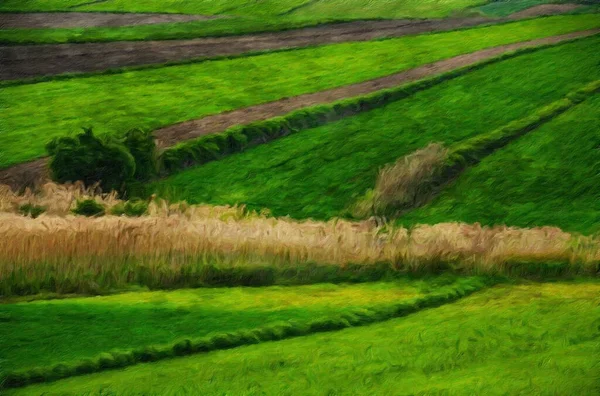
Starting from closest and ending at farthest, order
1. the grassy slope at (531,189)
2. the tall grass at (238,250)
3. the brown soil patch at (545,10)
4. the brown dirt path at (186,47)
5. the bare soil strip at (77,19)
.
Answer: the tall grass at (238,250), the grassy slope at (531,189), the brown dirt path at (186,47), the bare soil strip at (77,19), the brown soil patch at (545,10)

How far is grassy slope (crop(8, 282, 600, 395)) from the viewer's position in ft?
11.6

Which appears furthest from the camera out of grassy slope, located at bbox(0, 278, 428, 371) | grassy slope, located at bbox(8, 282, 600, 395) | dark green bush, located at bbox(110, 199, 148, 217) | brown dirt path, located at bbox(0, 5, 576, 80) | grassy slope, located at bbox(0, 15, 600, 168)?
brown dirt path, located at bbox(0, 5, 576, 80)

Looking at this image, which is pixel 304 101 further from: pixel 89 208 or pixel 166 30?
pixel 89 208

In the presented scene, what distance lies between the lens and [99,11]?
4.46m

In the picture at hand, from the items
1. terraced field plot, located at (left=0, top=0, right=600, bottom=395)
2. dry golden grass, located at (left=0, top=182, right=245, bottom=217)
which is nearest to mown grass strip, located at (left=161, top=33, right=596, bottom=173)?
terraced field plot, located at (left=0, top=0, right=600, bottom=395)

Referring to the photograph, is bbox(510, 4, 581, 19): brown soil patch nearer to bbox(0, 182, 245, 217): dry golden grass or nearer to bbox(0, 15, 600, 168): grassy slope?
bbox(0, 15, 600, 168): grassy slope

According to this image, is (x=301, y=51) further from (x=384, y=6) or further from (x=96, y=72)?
(x=96, y=72)

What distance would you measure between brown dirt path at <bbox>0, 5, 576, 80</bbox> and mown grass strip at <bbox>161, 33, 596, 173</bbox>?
28cm

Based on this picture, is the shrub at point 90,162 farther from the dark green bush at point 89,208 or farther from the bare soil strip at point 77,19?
the bare soil strip at point 77,19

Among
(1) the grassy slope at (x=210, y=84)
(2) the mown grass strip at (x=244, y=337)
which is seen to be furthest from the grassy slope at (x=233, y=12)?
(2) the mown grass strip at (x=244, y=337)

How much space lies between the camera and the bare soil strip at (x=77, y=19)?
4.36 metres

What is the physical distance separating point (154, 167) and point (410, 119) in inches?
47.7

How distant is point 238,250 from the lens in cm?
389

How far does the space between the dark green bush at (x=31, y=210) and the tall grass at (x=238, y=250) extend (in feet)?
0.10
